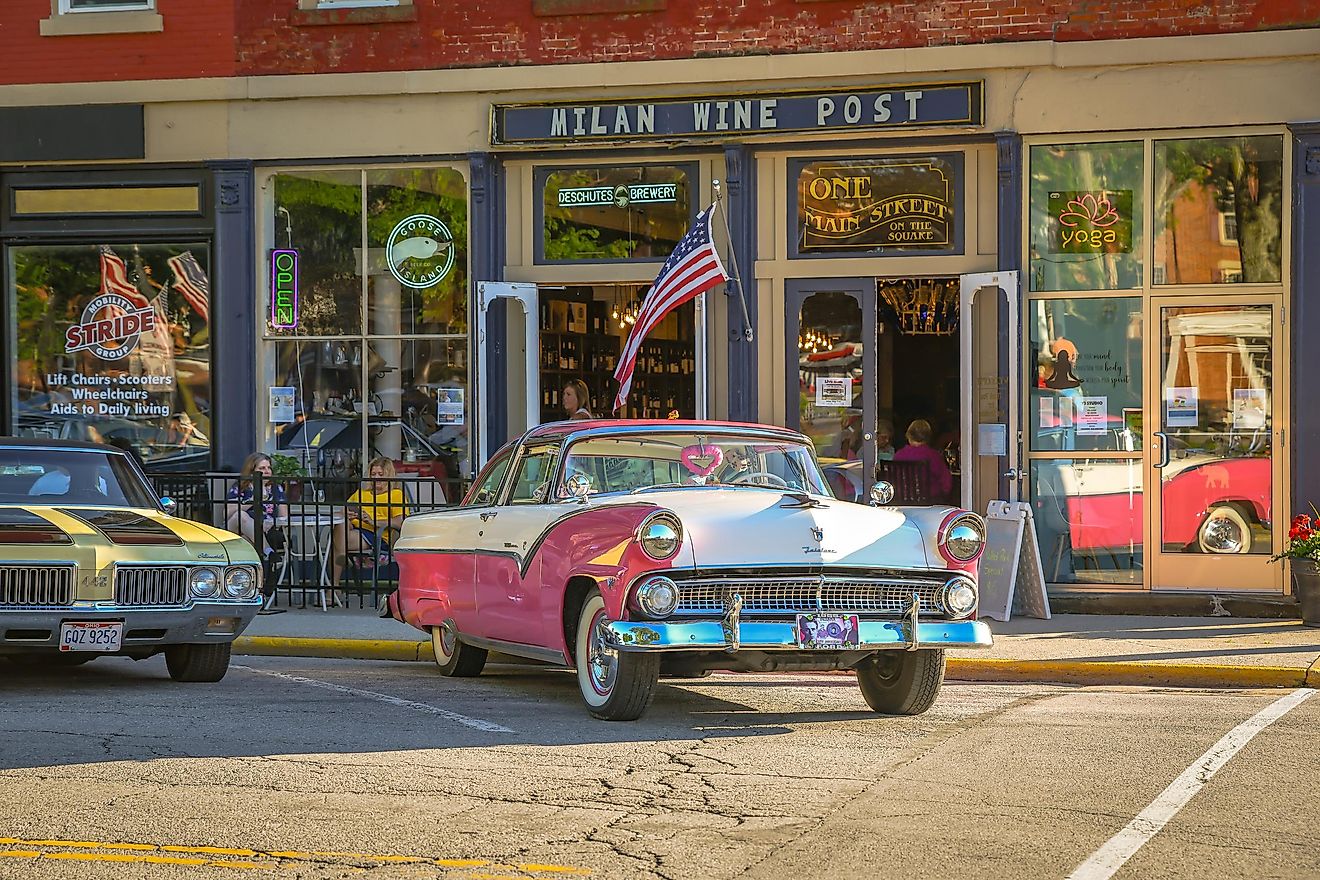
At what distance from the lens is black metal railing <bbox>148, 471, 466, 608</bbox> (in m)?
15.2

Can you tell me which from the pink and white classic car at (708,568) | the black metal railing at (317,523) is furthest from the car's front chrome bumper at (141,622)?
the black metal railing at (317,523)

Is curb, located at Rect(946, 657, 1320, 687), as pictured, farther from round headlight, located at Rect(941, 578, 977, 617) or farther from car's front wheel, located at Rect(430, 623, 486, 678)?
car's front wheel, located at Rect(430, 623, 486, 678)

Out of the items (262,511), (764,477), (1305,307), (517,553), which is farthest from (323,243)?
(1305,307)

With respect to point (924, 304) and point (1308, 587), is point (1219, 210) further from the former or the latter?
point (1308, 587)

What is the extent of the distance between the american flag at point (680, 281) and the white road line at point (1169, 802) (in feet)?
22.3

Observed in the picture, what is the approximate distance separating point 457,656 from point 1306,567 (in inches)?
261

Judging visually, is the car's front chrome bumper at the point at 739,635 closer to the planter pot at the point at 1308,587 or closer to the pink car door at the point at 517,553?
the pink car door at the point at 517,553

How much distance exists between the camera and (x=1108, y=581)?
1548 centimetres

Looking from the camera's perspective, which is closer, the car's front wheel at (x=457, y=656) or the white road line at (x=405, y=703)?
the white road line at (x=405, y=703)

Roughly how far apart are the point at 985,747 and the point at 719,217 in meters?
8.55

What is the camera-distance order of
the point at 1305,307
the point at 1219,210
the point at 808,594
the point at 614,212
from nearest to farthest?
the point at 808,594 < the point at 1305,307 < the point at 1219,210 < the point at 614,212

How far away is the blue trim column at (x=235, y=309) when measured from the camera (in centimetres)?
1719

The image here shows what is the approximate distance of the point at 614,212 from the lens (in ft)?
54.7

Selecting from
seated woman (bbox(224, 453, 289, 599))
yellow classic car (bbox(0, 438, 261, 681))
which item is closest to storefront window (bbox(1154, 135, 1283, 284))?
seated woman (bbox(224, 453, 289, 599))
